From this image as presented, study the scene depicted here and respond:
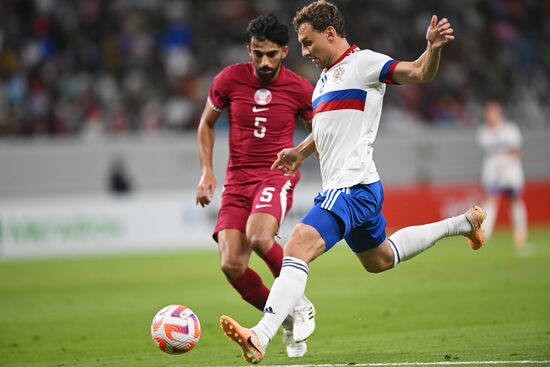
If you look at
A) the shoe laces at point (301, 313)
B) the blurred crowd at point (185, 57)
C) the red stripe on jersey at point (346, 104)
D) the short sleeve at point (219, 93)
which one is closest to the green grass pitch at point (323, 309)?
the shoe laces at point (301, 313)

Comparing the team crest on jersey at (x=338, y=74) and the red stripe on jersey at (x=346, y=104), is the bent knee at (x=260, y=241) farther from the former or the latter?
the team crest on jersey at (x=338, y=74)

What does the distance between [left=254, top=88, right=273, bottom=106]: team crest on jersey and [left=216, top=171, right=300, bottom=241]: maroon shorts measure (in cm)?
64

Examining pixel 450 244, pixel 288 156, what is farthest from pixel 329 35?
pixel 450 244

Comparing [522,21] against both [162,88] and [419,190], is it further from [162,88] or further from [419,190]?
[162,88]

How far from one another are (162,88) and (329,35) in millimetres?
16265

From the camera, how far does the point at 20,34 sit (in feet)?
73.6

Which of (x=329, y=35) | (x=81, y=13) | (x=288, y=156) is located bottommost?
(x=81, y=13)

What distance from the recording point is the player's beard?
799 cm

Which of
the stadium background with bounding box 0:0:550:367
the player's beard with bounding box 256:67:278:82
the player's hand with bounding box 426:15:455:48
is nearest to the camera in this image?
the player's hand with bounding box 426:15:455:48

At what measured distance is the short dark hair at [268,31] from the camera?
7750 mm

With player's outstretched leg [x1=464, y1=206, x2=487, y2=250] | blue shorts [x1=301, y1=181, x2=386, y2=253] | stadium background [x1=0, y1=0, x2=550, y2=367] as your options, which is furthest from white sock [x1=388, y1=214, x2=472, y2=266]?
stadium background [x1=0, y1=0, x2=550, y2=367]

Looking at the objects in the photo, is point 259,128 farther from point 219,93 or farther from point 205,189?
point 205,189

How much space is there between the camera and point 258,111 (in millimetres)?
8148

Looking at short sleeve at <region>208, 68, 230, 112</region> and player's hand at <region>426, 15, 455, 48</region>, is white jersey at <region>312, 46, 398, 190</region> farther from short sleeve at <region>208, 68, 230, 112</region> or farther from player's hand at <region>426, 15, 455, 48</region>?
short sleeve at <region>208, 68, 230, 112</region>
